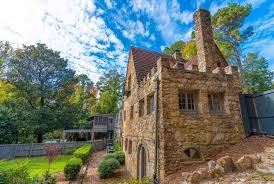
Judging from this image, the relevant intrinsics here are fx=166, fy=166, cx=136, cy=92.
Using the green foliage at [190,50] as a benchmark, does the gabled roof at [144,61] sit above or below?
below

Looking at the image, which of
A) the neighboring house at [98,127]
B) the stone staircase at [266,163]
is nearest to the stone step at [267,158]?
the stone staircase at [266,163]

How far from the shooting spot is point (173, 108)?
21.4 feet

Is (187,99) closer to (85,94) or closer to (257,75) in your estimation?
(257,75)

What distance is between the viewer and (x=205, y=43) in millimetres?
8398

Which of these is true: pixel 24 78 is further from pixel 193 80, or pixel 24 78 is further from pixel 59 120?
pixel 193 80

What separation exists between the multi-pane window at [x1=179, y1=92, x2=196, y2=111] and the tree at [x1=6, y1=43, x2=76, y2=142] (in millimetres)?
18555

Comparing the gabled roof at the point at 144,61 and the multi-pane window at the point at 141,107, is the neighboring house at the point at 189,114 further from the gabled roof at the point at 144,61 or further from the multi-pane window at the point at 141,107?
the gabled roof at the point at 144,61

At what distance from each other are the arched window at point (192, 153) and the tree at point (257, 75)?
1316cm

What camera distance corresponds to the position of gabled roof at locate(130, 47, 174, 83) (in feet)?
36.9

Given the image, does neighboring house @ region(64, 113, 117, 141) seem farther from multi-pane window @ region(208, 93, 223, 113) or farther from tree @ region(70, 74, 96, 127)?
multi-pane window @ region(208, 93, 223, 113)

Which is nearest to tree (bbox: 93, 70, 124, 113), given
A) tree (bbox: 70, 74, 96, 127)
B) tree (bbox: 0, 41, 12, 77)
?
tree (bbox: 70, 74, 96, 127)

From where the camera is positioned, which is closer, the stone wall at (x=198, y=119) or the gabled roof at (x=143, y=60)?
the stone wall at (x=198, y=119)

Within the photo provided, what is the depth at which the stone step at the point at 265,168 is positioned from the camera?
422 centimetres

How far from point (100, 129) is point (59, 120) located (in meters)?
7.46
